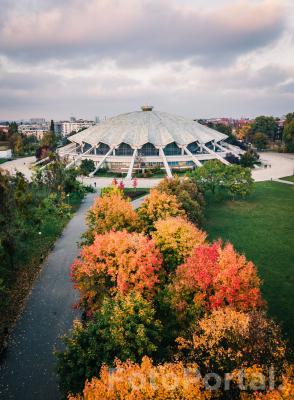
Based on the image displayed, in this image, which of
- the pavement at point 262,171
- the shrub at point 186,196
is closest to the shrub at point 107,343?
the shrub at point 186,196

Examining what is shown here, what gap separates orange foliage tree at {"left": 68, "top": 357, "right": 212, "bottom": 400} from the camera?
9594 millimetres

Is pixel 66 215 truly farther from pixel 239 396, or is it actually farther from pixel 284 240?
pixel 239 396

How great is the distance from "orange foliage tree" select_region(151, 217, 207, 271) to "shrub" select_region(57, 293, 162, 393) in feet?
21.9

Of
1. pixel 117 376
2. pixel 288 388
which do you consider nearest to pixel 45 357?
pixel 117 376

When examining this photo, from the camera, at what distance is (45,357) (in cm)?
1673

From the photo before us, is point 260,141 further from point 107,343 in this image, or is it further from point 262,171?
point 107,343

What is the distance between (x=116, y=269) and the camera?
18.2 m

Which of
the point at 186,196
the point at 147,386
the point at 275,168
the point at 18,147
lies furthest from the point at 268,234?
the point at 18,147

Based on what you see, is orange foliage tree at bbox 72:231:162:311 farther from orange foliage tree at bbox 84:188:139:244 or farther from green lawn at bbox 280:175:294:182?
green lawn at bbox 280:175:294:182

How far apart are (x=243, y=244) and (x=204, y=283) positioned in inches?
642

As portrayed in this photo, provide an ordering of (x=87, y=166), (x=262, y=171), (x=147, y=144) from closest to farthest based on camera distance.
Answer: (x=87, y=166) → (x=262, y=171) → (x=147, y=144)

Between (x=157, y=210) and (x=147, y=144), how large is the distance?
161 ft

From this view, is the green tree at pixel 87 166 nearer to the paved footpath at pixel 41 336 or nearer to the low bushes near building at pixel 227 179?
the low bushes near building at pixel 227 179

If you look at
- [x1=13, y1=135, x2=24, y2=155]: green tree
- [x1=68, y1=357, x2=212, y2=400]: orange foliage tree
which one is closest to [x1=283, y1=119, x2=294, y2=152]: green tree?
[x1=13, y1=135, x2=24, y2=155]: green tree
